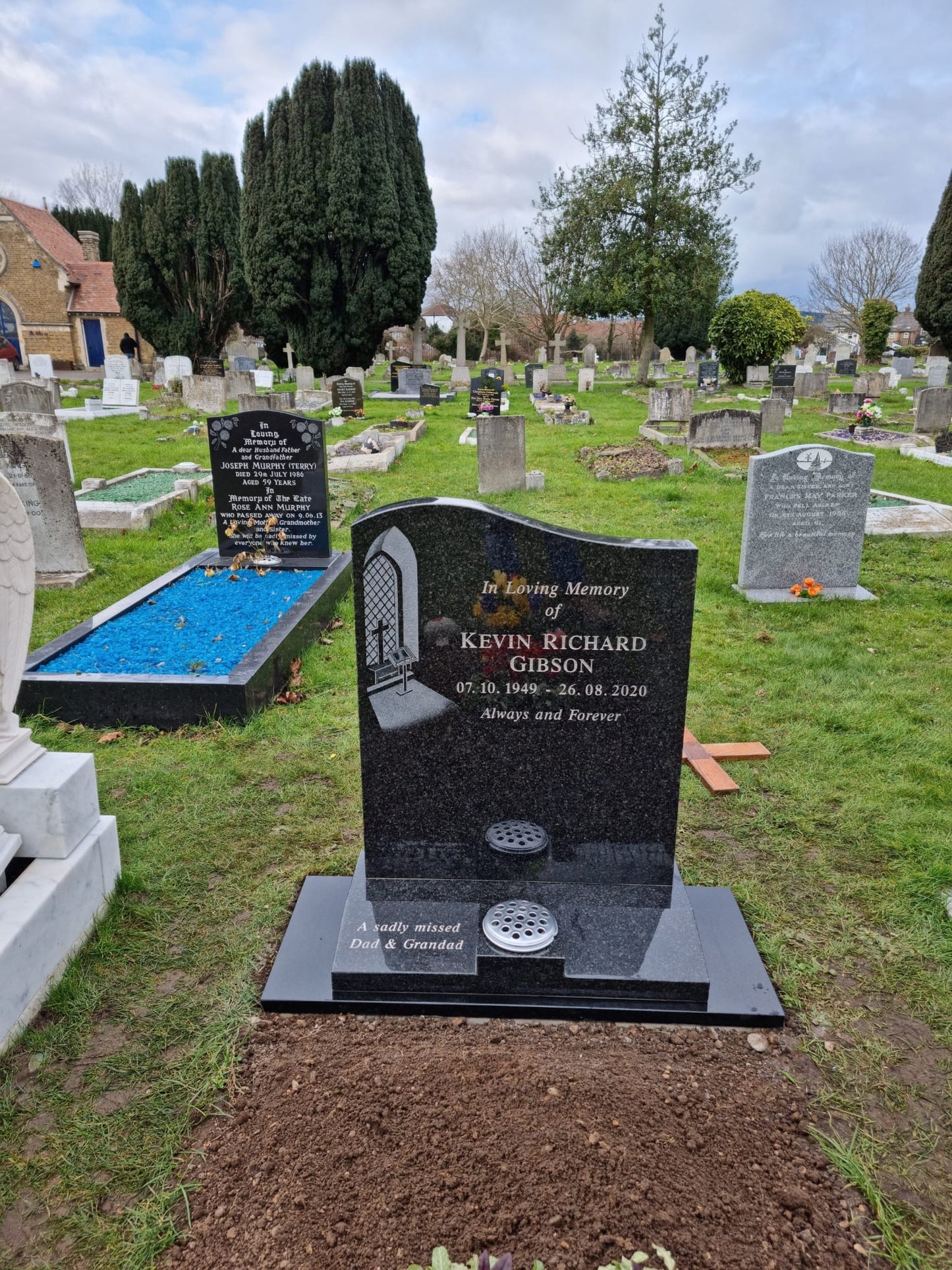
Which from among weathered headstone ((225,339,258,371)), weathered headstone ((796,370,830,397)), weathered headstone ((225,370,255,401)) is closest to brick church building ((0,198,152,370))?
weathered headstone ((225,339,258,371))

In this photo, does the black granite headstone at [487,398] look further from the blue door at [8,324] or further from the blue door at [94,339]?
the blue door at [8,324]

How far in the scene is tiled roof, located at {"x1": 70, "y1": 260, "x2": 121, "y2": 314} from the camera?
3438 centimetres

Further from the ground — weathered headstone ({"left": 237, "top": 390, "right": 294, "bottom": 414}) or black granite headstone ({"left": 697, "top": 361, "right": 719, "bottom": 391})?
black granite headstone ({"left": 697, "top": 361, "right": 719, "bottom": 391})

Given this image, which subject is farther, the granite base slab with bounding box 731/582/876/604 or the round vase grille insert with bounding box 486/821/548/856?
the granite base slab with bounding box 731/582/876/604

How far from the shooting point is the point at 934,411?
50.0 feet

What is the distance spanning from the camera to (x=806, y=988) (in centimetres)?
272

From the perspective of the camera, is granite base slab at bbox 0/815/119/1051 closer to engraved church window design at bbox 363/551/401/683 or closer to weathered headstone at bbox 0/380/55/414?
engraved church window design at bbox 363/551/401/683

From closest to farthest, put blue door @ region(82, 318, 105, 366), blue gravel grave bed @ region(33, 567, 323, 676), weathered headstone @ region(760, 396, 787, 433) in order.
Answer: blue gravel grave bed @ region(33, 567, 323, 676) < weathered headstone @ region(760, 396, 787, 433) < blue door @ region(82, 318, 105, 366)

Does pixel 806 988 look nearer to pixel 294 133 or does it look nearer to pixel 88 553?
pixel 88 553

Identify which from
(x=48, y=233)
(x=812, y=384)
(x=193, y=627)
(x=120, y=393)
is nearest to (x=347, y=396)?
(x=120, y=393)

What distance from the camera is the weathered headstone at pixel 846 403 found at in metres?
19.1

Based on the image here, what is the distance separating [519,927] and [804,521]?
206 inches

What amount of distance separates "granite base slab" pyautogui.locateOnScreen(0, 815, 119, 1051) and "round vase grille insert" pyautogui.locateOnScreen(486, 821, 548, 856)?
4.94 feet

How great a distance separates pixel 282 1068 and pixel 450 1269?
116 centimetres
